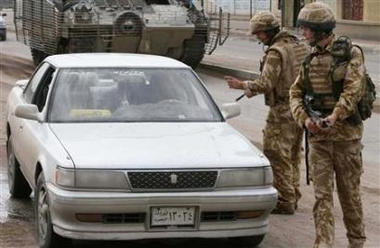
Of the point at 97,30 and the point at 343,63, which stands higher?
the point at 343,63

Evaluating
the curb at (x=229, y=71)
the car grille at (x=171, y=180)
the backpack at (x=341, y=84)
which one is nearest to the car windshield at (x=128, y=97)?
the car grille at (x=171, y=180)

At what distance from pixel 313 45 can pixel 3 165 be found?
15.5 feet

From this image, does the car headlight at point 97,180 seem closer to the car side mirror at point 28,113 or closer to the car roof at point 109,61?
the car side mirror at point 28,113

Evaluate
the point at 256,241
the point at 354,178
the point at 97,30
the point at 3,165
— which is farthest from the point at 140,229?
the point at 97,30

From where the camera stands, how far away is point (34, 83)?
6.95 m

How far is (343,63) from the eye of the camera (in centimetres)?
500

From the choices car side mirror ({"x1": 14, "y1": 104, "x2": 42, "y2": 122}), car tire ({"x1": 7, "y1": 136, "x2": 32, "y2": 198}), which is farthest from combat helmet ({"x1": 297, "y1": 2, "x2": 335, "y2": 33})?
car tire ({"x1": 7, "y1": 136, "x2": 32, "y2": 198})

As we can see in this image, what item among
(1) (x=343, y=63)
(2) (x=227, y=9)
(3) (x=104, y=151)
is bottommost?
(2) (x=227, y=9)

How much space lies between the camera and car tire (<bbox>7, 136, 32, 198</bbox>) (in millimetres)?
7029

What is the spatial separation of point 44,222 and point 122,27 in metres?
12.3

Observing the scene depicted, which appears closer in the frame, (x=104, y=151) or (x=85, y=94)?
(x=104, y=151)

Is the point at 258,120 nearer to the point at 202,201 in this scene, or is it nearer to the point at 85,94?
the point at 85,94

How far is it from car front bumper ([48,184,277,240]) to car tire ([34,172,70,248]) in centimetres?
15

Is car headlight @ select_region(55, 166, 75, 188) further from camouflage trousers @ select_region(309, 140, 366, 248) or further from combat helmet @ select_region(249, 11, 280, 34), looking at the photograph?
combat helmet @ select_region(249, 11, 280, 34)
